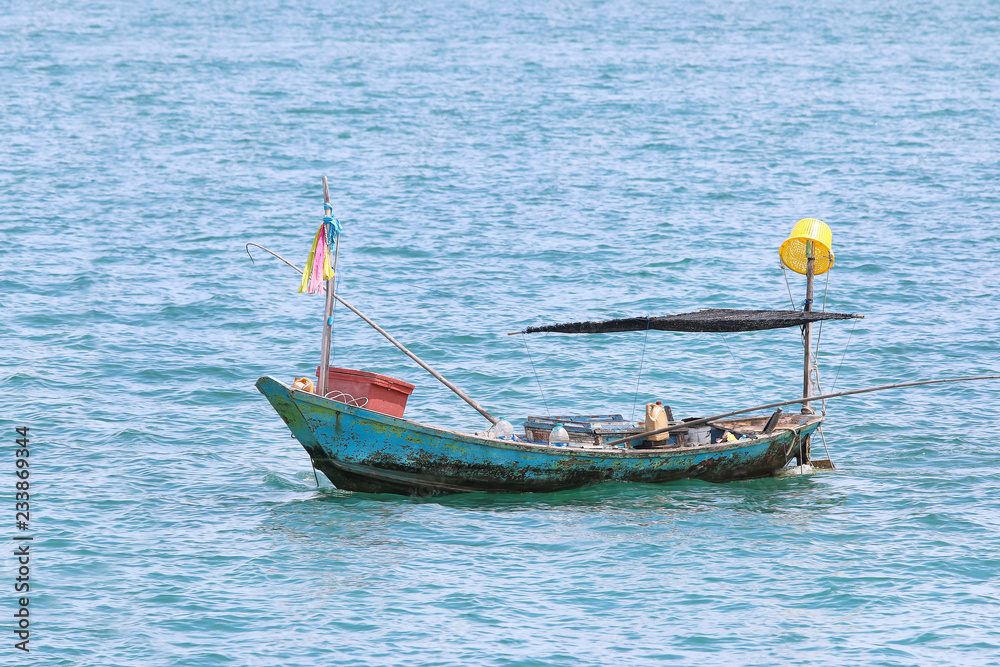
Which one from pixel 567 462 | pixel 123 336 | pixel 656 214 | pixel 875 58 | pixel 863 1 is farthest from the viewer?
pixel 863 1

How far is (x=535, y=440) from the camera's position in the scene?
2041cm

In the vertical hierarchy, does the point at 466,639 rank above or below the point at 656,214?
below

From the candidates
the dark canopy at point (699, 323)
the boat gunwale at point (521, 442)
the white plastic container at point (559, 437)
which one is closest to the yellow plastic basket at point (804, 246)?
the dark canopy at point (699, 323)

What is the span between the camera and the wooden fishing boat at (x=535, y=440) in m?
18.7

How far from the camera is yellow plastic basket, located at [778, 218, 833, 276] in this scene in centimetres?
2083

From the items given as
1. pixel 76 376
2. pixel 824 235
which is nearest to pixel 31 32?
pixel 76 376

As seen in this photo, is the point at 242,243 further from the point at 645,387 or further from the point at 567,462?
the point at 567,462

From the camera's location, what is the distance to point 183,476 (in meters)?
21.2

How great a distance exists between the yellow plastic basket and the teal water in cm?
394

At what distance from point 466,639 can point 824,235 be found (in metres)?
10.3

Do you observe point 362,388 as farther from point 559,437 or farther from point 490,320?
point 490,320

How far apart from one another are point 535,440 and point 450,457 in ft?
6.48

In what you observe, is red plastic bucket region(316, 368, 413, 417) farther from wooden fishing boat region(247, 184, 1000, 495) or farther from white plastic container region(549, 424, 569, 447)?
white plastic container region(549, 424, 569, 447)

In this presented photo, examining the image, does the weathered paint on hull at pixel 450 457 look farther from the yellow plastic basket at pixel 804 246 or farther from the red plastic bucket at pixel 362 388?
the yellow plastic basket at pixel 804 246
